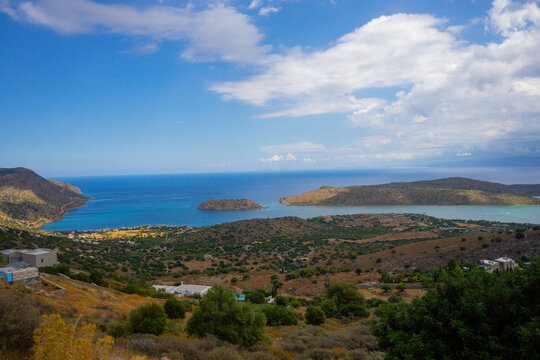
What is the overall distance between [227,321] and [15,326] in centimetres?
562

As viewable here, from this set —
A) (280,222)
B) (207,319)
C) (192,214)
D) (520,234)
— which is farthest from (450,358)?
(192,214)

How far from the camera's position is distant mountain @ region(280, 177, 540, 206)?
10331cm

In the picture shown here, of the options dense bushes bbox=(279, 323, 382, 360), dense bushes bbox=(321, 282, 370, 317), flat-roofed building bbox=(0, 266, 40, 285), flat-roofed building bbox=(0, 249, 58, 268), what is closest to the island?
flat-roofed building bbox=(0, 249, 58, 268)

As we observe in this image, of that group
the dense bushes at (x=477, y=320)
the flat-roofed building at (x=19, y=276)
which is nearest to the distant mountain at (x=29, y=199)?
the flat-roofed building at (x=19, y=276)

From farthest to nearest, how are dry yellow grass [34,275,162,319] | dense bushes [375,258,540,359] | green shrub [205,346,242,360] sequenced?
1. dry yellow grass [34,275,162,319]
2. green shrub [205,346,242,360]
3. dense bushes [375,258,540,359]

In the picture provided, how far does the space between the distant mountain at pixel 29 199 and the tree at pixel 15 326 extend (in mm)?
88447

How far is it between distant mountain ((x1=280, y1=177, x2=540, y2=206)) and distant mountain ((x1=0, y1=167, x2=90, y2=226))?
281 feet

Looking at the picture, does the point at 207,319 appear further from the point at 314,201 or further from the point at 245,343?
the point at 314,201

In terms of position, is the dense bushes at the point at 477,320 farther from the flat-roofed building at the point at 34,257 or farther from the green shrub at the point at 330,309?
the flat-roofed building at the point at 34,257

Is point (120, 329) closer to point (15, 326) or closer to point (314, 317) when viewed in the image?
point (15, 326)

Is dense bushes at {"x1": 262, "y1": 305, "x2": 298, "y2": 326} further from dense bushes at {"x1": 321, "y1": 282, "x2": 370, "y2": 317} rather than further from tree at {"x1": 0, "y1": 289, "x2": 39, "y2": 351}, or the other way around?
tree at {"x1": 0, "y1": 289, "x2": 39, "y2": 351}

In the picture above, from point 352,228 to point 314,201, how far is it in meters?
56.2

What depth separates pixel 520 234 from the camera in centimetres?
2725

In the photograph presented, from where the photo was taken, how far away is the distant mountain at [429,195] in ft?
339
